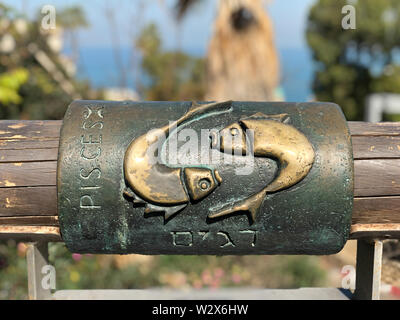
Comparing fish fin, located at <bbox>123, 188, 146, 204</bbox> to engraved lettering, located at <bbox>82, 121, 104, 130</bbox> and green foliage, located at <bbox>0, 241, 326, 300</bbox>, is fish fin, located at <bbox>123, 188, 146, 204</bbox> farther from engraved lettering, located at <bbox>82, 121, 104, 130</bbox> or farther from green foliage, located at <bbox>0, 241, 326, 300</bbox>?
green foliage, located at <bbox>0, 241, 326, 300</bbox>

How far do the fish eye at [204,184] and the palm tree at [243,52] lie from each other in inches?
187

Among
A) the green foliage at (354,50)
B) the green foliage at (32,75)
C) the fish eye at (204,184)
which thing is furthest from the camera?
the green foliage at (354,50)

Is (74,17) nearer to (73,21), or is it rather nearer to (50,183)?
(73,21)

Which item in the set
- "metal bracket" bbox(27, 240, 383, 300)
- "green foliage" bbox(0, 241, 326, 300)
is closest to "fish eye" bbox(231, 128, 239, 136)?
"metal bracket" bbox(27, 240, 383, 300)

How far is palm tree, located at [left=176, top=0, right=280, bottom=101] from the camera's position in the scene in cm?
577

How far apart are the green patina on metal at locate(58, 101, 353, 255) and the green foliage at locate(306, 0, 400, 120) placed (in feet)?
46.6

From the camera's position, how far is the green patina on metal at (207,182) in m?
1.13

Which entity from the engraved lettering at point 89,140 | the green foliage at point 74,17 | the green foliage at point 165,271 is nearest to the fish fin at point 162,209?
the engraved lettering at point 89,140

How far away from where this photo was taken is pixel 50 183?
1.18m

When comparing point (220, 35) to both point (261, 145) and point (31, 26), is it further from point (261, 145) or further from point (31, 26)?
point (261, 145)

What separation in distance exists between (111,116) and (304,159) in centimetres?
56

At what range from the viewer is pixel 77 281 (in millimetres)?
3578

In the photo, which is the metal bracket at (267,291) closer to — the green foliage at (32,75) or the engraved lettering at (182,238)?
the engraved lettering at (182,238)
